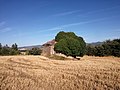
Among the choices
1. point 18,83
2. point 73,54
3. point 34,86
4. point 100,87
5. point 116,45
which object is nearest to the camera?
point 100,87

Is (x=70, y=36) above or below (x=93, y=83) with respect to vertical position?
above

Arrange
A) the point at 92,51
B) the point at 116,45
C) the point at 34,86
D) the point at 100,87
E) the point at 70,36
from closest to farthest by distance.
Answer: the point at 100,87
the point at 34,86
the point at 70,36
the point at 116,45
the point at 92,51

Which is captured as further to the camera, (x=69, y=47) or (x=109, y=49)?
(x=109, y=49)

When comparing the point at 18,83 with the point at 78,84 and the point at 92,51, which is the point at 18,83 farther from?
the point at 92,51

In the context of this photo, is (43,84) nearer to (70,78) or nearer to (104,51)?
(70,78)

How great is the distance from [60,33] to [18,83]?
41.3 m

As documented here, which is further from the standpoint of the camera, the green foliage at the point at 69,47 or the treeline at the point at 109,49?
the treeline at the point at 109,49

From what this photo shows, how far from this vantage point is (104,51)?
67938 mm

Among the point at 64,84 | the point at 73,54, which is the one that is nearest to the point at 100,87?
the point at 64,84

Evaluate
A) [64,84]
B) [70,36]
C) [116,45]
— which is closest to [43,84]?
[64,84]

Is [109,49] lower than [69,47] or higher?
lower

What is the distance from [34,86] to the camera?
47.0ft

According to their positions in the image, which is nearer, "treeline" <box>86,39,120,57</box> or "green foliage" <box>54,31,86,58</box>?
"green foliage" <box>54,31,86,58</box>

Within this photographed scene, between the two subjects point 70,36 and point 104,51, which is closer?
point 70,36
